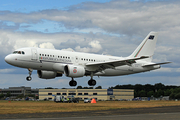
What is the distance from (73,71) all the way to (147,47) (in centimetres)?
2217

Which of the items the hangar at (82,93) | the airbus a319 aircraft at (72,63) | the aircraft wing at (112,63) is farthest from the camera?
the hangar at (82,93)

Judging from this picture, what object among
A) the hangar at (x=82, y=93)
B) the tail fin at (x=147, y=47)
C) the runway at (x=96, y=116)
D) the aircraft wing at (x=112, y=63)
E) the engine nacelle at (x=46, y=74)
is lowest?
the runway at (x=96, y=116)

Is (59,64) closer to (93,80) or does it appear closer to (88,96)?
(93,80)

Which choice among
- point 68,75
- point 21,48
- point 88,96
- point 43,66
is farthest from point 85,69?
point 88,96

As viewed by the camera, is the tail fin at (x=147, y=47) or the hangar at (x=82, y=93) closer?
the tail fin at (x=147, y=47)

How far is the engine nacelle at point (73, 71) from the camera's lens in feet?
161

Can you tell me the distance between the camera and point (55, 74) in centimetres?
5497

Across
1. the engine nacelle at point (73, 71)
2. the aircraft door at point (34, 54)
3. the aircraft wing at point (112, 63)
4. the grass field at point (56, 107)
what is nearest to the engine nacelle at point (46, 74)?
the engine nacelle at point (73, 71)

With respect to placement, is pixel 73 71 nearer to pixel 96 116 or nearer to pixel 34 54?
pixel 34 54

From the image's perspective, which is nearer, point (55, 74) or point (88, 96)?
point (55, 74)

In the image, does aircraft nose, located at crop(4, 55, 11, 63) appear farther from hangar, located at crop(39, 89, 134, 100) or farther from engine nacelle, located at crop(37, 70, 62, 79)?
hangar, located at crop(39, 89, 134, 100)

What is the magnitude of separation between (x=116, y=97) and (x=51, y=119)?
140006 mm

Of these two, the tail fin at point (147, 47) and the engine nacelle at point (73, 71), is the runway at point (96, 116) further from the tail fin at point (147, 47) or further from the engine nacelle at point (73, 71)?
the tail fin at point (147, 47)

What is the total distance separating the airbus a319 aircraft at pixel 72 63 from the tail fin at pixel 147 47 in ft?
8.32
